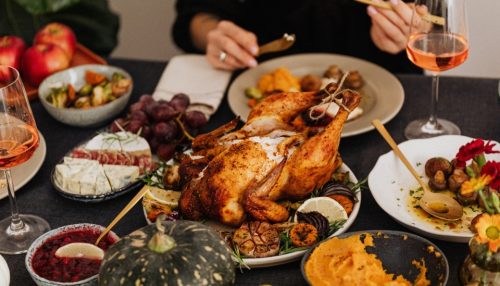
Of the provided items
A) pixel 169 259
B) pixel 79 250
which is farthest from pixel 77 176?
pixel 169 259

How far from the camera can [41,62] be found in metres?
2.06

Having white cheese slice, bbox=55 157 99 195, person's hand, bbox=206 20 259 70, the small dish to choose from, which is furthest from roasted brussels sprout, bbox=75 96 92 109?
the small dish

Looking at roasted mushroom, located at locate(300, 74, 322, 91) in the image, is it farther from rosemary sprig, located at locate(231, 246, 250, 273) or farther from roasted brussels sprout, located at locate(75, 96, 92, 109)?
rosemary sprig, located at locate(231, 246, 250, 273)

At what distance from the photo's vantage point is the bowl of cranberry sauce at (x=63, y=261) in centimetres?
128

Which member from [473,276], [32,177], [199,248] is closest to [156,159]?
[32,177]

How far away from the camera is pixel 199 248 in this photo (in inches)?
46.9

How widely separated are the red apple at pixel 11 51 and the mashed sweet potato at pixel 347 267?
3.98 feet

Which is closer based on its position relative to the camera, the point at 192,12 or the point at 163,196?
the point at 163,196

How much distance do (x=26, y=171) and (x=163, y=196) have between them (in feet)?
1.30

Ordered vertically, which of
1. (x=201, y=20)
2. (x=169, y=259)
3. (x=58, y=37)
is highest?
(x=169, y=259)

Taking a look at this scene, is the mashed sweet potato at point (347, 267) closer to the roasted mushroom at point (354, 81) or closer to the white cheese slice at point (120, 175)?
the white cheese slice at point (120, 175)

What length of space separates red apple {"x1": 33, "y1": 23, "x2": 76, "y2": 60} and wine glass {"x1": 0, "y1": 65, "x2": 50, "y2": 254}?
656mm

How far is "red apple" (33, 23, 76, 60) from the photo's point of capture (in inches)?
84.7

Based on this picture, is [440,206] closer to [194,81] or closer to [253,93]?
[253,93]
